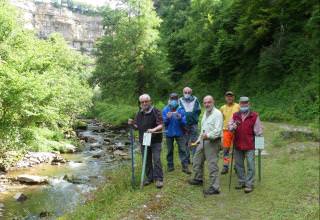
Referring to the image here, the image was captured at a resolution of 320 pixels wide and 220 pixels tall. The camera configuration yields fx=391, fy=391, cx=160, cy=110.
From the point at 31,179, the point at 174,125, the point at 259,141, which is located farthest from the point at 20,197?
the point at 259,141

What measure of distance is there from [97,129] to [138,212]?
26124 millimetres

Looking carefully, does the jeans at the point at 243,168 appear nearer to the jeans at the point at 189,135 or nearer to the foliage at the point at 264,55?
the jeans at the point at 189,135

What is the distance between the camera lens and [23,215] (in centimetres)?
1125

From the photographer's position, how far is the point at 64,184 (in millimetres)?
15000

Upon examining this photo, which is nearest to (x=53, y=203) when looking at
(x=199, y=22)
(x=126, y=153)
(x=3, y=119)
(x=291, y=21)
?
(x=3, y=119)

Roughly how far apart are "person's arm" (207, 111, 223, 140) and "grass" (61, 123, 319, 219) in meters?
1.44

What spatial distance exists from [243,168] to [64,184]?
8142mm

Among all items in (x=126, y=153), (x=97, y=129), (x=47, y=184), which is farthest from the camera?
(x=97, y=129)

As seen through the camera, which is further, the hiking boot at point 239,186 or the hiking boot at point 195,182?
the hiking boot at point 195,182

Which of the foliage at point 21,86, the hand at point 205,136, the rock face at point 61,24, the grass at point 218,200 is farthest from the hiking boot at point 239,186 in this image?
the rock face at point 61,24

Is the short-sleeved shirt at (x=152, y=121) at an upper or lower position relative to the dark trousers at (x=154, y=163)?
upper

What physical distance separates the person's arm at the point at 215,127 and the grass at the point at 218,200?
1.44 m

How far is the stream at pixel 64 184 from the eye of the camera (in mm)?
11787

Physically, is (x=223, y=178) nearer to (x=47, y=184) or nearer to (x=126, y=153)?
(x=47, y=184)
